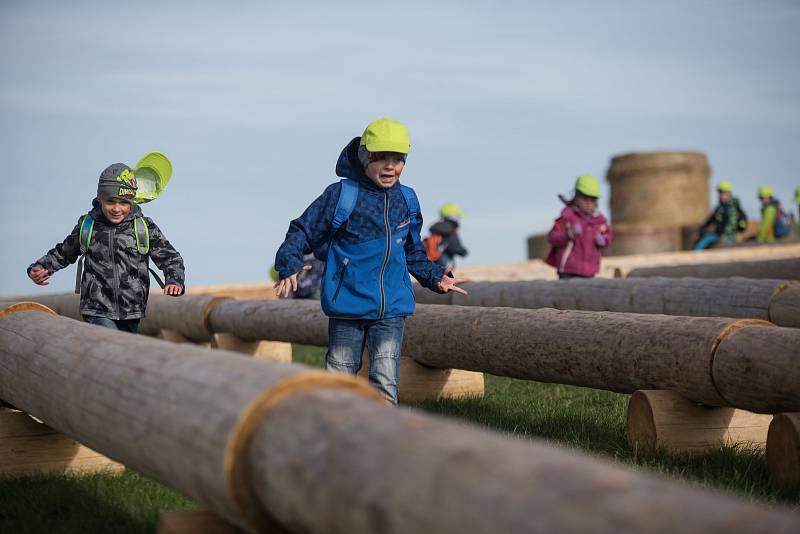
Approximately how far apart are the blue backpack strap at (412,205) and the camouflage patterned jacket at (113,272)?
Result: 1.73m

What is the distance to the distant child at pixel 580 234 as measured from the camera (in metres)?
11.6

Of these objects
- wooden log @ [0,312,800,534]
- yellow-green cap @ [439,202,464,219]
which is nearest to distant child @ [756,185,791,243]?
yellow-green cap @ [439,202,464,219]

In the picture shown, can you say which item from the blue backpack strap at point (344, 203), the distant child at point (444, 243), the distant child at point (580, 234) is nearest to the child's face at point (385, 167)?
the blue backpack strap at point (344, 203)

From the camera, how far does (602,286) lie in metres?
10.7

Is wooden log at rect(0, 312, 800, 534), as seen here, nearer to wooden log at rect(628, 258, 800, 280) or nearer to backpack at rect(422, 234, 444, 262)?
wooden log at rect(628, 258, 800, 280)

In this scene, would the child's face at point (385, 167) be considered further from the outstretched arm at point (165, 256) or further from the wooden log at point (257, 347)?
the wooden log at point (257, 347)

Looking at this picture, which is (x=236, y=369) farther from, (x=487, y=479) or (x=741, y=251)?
(x=741, y=251)

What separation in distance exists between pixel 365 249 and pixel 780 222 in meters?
22.2

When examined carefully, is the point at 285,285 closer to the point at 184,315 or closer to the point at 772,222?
the point at 184,315

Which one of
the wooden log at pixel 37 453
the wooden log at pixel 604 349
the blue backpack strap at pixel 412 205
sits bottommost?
the wooden log at pixel 37 453

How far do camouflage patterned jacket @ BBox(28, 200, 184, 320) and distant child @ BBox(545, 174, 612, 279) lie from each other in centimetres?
566

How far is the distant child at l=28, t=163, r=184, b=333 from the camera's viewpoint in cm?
686

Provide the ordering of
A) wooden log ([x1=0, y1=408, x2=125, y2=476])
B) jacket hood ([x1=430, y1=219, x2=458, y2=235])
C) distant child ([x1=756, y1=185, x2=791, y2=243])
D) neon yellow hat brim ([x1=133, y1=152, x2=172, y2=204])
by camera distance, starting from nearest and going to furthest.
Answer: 1. wooden log ([x1=0, y1=408, x2=125, y2=476])
2. neon yellow hat brim ([x1=133, y1=152, x2=172, y2=204])
3. jacket hood ([x1=430, y1=219, x2=458, y2=235])
4. distant child ([x1=756, y1=185, x2=791, y2=243])

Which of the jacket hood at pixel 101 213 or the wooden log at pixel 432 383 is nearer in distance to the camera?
the jacket hood at pixel 101 213
